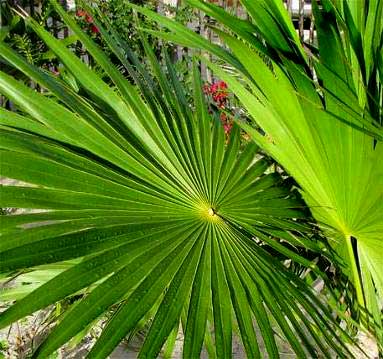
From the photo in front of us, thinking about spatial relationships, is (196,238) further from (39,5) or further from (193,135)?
(39,5)

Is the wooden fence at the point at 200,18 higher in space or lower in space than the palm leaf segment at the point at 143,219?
higher

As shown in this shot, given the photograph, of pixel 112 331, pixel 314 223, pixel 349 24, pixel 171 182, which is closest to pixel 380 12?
pixel 349 24

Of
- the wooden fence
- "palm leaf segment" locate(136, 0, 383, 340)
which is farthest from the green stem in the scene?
the wooden fence

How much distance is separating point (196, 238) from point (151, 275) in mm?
239

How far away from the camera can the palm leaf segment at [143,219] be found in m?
1.26

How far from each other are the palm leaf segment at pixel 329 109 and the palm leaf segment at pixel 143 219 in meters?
0.12

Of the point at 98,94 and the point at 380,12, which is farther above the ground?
the point at 380,12

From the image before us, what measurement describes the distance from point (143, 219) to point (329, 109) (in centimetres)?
54

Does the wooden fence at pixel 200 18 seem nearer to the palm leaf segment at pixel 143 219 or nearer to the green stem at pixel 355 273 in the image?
the palm leaf segment at pixel 143 219

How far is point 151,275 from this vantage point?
1.36m

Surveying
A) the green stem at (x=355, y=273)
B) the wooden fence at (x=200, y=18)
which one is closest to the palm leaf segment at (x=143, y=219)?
the green stem at (x=355, y=273)

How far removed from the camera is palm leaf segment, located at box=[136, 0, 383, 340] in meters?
1.56

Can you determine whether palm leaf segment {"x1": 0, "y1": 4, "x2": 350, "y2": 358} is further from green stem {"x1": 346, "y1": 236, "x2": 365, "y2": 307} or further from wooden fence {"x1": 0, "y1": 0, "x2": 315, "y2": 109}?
wooden fence {"x1": 0, "y1": 0, "x2": 315, "y2": 109}

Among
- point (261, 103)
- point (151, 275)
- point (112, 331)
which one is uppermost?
point (261, 103)
